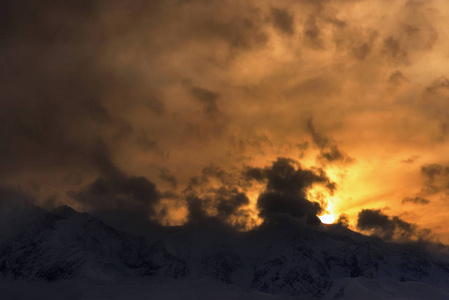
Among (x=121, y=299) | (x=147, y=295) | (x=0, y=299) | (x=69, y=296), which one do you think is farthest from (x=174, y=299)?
(x=0, y=299)

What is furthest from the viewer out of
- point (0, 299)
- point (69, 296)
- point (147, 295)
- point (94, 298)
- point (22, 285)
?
point (147, 295)

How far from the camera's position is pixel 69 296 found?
142 meters

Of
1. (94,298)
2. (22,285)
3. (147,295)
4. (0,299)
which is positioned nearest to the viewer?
(0,299)

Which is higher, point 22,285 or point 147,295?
point 147,295

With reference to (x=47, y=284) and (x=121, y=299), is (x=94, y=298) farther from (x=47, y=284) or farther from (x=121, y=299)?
(x=47, y=284)

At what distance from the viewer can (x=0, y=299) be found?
102 m

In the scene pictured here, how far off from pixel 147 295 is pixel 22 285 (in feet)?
282

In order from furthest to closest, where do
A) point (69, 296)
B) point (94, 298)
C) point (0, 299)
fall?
point (94, 298), point (69, 296), point (0, 299)

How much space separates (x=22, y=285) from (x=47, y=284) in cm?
766

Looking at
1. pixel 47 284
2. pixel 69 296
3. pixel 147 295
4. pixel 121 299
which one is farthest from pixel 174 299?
pixel 47 284

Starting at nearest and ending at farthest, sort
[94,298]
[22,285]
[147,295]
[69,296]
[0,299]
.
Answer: [0,299] < [22,285] < [69,296] < [94,298] < [147,295]

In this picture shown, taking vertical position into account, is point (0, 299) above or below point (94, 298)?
below

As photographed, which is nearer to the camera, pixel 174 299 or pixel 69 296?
pixel 69 296

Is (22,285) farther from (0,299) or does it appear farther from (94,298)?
(94,298)
